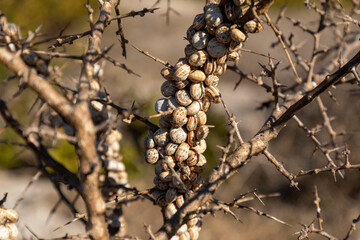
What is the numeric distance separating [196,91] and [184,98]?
5 cm

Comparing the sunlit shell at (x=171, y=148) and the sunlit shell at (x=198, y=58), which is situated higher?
the sunlit shell at (x=198, y=58)

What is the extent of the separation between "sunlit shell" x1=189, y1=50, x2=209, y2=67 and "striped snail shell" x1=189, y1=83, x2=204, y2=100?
0.20ft

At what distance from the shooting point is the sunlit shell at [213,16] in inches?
40.0

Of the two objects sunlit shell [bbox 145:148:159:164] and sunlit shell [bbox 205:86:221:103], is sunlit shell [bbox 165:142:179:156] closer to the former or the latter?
sunlit shell [bbox 145:148:159:164]

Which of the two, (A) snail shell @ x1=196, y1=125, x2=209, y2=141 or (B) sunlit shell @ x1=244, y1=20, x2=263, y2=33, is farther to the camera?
(A) snail shell @ x1=196, y1=125, x2=209, y2=141

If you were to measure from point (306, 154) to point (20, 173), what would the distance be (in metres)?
4.67

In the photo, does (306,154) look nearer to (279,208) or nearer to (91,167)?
(279,208)

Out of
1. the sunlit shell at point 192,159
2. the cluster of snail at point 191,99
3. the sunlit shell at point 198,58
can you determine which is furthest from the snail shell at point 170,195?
the sunlit shell at point 198,58

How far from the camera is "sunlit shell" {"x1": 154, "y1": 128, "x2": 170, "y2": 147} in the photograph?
3.74ft

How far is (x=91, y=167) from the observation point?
75 cm

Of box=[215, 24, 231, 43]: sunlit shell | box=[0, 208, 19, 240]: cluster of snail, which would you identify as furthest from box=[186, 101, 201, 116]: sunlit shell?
box=[0, 208, 19, 240]: cluster of snail

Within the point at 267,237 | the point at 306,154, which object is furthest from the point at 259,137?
the point at 267,237

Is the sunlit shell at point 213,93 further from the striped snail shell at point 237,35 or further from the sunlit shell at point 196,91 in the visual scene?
the striped snail shell at point 237,35

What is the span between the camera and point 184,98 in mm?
1080
